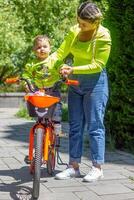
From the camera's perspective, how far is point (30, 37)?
1672 centimetres

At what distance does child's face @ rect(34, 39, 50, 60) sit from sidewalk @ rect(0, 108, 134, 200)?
1265 mm

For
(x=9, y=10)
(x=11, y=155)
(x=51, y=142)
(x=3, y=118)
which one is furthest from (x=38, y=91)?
(x=9, y=10)

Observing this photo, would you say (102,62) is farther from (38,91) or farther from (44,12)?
(44,12)

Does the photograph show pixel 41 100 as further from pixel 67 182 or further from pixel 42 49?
pixel 67 182

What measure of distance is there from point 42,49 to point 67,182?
139 centimetres

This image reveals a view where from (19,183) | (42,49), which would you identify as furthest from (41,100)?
(19,183)

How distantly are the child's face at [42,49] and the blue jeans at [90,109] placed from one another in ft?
1.34

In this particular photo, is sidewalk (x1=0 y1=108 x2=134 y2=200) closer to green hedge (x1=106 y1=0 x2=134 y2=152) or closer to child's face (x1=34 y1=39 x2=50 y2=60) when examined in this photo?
green hedge (x1=106 y1=0 x2=134 y2=152)

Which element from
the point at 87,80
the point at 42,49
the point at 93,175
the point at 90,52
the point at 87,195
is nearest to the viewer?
the point at 87,195

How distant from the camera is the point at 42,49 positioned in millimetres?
5426

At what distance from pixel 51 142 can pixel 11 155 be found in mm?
1654

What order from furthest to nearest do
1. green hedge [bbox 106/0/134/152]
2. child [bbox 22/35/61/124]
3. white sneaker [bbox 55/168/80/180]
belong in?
1. green hedge [bbox 106/0/134/152]
2. white sneaker [bbox 55/168/80/180]
3. child [bbox 22/35/61/124]

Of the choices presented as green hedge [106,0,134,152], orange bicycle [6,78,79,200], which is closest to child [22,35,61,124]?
orange bicycle [6,78,79,200]

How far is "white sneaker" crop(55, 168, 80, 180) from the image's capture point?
17.8 feet
